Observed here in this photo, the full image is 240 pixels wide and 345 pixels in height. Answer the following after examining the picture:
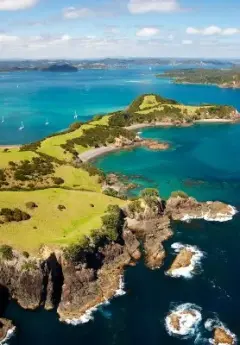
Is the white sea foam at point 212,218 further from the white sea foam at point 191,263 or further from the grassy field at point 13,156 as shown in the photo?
the grassy field at point 13,156

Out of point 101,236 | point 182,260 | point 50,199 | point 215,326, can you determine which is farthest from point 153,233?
point 215,326

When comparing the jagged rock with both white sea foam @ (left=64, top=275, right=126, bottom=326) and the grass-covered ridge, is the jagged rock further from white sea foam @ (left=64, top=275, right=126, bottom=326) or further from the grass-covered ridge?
white sea foam @ (left=64, top=275, right=126, bottom=326)

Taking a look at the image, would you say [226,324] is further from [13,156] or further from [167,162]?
[167,162]

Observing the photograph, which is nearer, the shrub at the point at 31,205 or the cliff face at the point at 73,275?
the cliff face at the point at 73,275

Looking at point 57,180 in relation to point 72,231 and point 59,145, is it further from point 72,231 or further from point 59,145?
point 59,145

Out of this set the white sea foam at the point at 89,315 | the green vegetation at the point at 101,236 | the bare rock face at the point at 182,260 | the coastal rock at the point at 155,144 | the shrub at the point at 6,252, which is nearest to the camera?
the white sea foam at the point at 89,315

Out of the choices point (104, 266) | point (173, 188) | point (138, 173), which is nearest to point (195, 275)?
point (104, 266)

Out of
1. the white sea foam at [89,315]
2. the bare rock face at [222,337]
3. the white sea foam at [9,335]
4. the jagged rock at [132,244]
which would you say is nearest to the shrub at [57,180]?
the jagged rock at [132,244]

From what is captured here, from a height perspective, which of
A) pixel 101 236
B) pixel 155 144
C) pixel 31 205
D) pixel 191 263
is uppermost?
pixel 31 205
